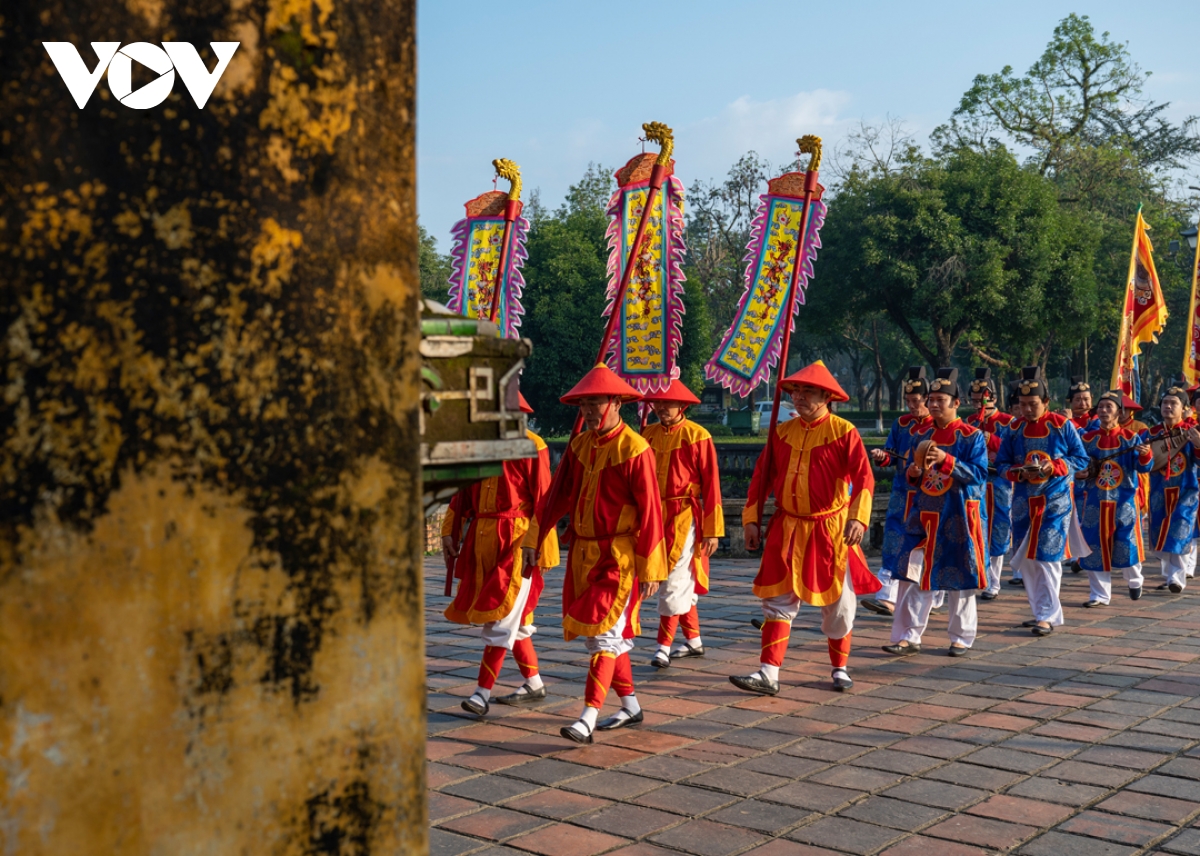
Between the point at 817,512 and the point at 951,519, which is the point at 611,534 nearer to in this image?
the point at 817,512

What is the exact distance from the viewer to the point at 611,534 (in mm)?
5648

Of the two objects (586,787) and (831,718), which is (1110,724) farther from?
(586,787)

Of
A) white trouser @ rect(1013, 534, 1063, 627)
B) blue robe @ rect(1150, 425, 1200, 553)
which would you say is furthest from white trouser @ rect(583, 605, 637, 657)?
blue robe @ rect(1150, 425, 1200, 553)

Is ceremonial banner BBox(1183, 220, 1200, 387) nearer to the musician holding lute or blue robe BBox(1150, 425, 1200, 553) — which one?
blue robe BBox(1150, 425, 1200, 553)

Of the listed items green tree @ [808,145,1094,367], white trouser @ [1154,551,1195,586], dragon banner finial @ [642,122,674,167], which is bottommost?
white trouser @ [1154,551,1195,586]

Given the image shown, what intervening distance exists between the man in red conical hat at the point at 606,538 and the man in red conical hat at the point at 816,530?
108cm

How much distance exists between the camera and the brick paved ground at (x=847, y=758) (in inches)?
160

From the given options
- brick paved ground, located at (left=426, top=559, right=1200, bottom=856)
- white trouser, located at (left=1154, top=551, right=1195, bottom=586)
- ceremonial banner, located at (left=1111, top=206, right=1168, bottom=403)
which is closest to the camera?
brick paved ground, located at (left=426, top=559, right=1200, bottom=856)

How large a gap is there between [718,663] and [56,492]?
20.6 feet

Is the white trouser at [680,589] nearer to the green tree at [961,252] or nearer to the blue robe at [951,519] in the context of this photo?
the blue robe at [951,519]

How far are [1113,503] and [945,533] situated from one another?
3.51m

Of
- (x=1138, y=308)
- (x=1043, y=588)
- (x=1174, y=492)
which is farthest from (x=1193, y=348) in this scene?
(x=1043, y=588)

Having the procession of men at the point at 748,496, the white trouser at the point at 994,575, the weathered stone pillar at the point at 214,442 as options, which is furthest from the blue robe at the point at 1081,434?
the weathered stone pillar at the point at 214,442

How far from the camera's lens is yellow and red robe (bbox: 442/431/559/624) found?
5988mm
